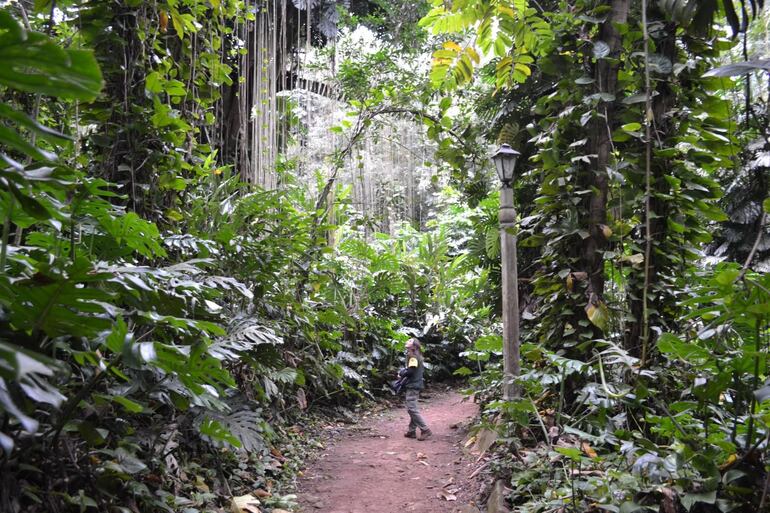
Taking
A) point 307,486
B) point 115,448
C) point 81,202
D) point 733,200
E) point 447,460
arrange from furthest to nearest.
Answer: point 733,200 < point 447,460 < point 307,486 < point 115,448 < point 81,202

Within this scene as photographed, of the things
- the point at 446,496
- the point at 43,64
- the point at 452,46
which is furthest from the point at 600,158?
the point at 43,64

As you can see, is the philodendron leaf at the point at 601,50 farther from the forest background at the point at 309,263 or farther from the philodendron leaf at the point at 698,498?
the philodendron leaf at the point at 698,498

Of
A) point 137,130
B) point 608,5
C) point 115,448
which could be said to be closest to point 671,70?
point 608,5

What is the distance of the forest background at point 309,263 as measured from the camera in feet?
4.66

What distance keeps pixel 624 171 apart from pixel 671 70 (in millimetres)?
561

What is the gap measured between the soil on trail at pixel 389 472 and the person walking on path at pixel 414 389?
0.10 m

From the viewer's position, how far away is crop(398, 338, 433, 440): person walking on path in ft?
17.0

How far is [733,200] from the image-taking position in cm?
655

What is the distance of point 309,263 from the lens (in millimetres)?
4871

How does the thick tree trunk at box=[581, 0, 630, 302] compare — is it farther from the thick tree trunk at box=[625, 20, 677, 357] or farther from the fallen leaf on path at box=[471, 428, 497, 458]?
the fallen leaf on path at box=[471, 428, 497, 458]

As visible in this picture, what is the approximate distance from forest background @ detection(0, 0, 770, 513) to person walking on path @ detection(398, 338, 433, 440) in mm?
697

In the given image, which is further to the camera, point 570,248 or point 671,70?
point 570,248

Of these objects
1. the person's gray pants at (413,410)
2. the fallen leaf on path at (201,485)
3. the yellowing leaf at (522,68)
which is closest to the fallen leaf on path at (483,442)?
the person's gray pants at (413,410)

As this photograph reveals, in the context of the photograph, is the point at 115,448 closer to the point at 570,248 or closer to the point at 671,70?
the point at 570,248
